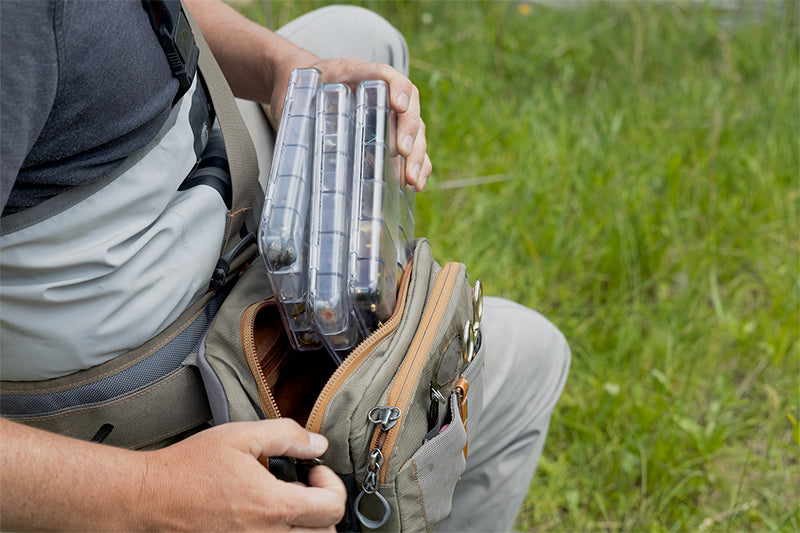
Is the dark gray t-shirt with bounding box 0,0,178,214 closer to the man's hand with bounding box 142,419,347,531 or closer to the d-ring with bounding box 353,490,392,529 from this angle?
the man's hand with bounding box 142,419,347,531

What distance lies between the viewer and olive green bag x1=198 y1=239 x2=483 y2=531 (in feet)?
2.89

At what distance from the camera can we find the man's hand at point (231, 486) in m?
0.79

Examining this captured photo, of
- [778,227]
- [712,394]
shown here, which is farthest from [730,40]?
[712,394]

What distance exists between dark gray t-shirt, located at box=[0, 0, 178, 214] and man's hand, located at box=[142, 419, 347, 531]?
33 cm

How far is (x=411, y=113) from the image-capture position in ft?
3.68

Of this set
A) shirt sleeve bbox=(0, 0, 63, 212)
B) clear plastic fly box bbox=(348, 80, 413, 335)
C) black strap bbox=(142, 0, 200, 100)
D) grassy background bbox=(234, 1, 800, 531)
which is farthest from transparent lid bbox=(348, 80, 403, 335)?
grassy background bbox=(234, 1, 800, 531)

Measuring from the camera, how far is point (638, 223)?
203 cm

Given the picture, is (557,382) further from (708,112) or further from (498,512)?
(708,112)

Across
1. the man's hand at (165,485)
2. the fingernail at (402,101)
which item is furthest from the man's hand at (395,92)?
the man's hand at (165,485)

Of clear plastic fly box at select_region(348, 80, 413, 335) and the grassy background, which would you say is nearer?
clear plastic fly box at select_region(348, 80, 413, 335)

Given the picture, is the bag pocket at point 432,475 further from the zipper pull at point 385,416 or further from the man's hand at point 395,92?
the man's hand at point 395,92

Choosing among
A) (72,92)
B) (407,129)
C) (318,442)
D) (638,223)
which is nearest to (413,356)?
(318,442)

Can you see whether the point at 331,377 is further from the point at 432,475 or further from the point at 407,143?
the point at 407,143

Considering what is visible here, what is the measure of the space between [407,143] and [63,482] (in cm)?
64
